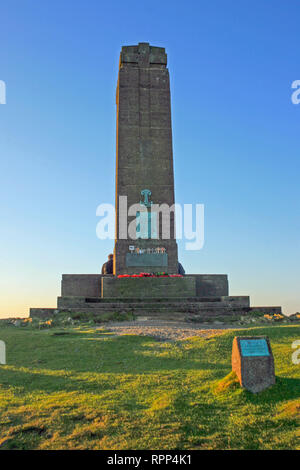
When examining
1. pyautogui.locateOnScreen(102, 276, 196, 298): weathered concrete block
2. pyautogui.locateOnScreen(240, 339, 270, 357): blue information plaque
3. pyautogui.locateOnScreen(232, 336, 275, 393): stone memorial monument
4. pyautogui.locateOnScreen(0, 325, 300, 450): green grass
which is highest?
pyautogui.locateOnScreen(102, 276, 196, 298): weathered concrete block

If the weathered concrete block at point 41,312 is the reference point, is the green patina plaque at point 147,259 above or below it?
above

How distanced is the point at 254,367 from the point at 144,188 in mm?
20006

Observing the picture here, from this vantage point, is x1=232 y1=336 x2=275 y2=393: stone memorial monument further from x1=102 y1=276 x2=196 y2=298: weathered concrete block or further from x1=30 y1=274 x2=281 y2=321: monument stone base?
→ x1=102 y1=276 x2=196 y2=298: weathered concrete block

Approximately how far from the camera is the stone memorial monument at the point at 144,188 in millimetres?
24078

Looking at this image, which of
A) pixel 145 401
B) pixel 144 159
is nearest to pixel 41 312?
pixel 144 159

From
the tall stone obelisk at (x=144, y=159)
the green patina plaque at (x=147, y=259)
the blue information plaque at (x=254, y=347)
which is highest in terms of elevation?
the tall stone obelisk at (x=144, y=159)

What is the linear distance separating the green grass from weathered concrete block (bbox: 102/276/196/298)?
10.9 meters

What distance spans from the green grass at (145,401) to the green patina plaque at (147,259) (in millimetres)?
14588

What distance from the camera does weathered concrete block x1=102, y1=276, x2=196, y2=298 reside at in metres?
20.6

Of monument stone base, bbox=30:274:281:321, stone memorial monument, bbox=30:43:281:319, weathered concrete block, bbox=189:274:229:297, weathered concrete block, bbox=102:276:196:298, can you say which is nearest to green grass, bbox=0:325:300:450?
monument stone base, bbox=30:274:281:321

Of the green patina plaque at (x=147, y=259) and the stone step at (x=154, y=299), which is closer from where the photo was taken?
the stone step at (x=154, y=299)

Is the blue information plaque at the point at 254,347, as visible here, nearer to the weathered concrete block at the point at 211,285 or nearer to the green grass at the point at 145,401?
the green grass at the point at 145,401

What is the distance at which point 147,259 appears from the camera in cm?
2430

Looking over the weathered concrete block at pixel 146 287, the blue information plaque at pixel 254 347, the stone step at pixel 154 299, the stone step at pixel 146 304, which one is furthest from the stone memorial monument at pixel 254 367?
the weathered concrete block at pixel 146 287
